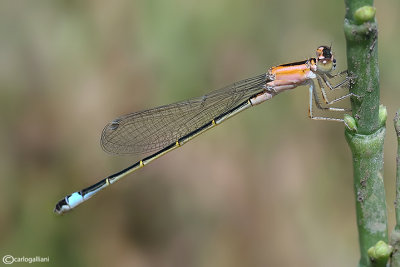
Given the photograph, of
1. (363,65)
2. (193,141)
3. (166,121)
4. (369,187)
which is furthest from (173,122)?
(363,65)

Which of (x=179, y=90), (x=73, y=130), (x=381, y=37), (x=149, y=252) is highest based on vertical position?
(x=381, y=37)

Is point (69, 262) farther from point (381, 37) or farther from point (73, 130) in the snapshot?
point (381, 37)

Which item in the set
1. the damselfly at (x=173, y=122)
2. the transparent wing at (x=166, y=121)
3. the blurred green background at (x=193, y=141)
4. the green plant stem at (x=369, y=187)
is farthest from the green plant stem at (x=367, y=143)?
the blurred green background at (x=193, y=141)

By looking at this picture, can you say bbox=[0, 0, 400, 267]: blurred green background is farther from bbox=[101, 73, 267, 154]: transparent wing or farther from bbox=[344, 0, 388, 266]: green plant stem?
bbox=[344, 0, 388, 266]: green plant stem

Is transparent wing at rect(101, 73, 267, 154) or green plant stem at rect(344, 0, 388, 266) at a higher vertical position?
transparent wing at rect(101, 73, 267, 154)

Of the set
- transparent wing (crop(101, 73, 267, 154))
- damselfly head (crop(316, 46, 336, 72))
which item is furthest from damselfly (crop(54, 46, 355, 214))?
damselfly head (crop(316, 46, 336, 72))

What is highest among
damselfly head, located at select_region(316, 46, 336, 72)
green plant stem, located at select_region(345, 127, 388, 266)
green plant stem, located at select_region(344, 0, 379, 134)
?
damselfly head, located at select_region(316, 46, 336, 72)

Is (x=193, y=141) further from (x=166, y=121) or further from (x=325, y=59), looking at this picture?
(x=325, y=59)

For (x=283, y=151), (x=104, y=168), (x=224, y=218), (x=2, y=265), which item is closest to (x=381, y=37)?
(x=283, y=151)
